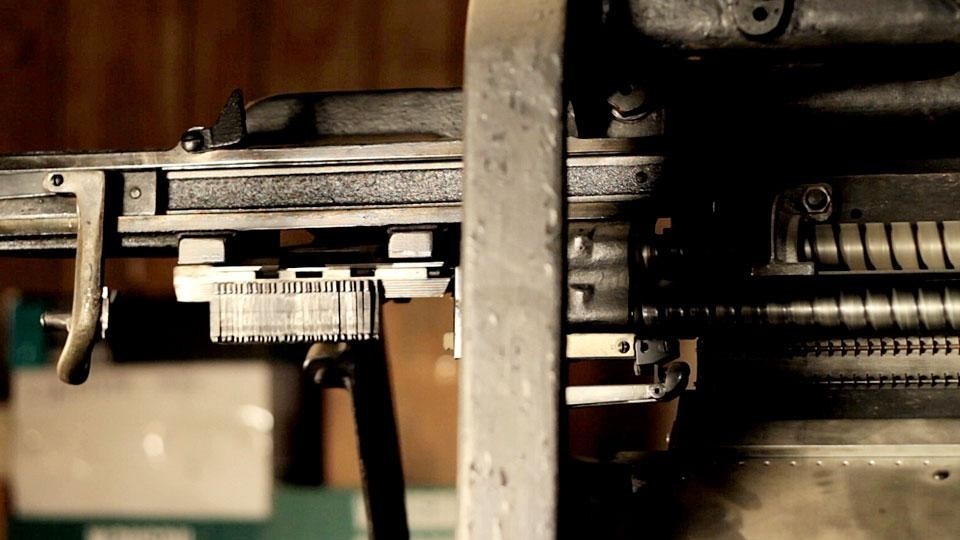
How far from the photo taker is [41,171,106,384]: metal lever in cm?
102

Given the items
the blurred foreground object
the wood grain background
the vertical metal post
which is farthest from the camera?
the wood grain background


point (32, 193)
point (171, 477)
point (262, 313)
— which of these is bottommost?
point (171, 477)

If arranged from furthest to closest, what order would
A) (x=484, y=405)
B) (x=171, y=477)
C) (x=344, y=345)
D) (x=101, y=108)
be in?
(x=101, y=108) < (x=171, y=477) < (x=344, y=345) < (x=484, y=405)

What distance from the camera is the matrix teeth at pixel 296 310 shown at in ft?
3.31

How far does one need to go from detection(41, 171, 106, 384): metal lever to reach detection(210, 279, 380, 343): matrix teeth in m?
0.10

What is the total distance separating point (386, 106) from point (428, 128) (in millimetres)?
44

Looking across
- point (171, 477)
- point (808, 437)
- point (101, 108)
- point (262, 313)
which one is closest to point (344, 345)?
point (262, 313)

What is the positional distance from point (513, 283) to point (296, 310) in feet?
1.27

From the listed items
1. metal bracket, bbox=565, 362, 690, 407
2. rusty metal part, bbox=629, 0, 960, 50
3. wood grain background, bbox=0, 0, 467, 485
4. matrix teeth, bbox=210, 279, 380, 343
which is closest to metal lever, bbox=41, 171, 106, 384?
matrix teeth, bbox=210, 279, 380, 343

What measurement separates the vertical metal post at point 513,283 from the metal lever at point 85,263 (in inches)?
18.3

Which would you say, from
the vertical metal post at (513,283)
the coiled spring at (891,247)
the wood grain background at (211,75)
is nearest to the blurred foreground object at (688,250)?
the coiled spring at (891,247)

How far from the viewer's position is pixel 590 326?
0.97m

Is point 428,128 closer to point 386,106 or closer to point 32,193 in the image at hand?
point 386,106

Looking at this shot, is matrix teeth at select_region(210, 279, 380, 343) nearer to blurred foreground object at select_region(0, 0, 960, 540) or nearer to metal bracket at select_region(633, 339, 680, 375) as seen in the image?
blurred foreground object at select_region(0, 0, 960, 540)
